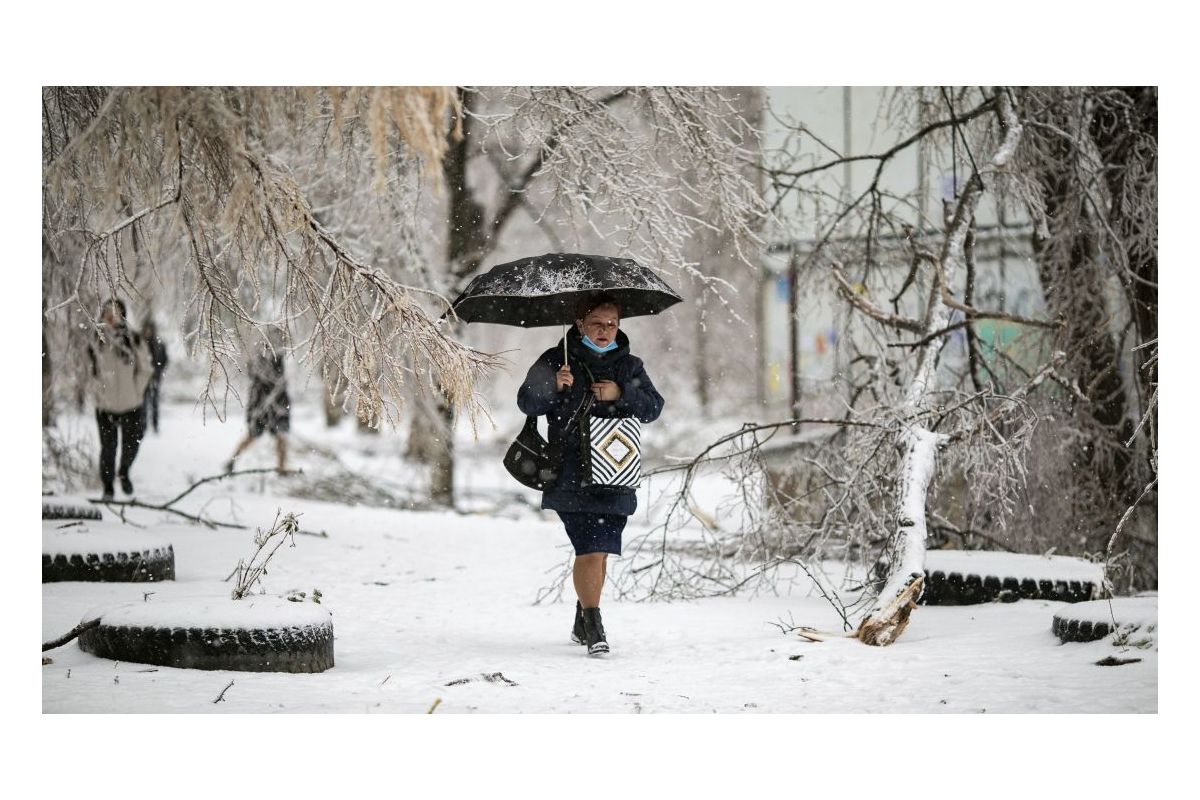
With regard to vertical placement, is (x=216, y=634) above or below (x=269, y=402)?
below

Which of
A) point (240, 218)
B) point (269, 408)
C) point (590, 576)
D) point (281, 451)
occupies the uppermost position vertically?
point (240, 218)

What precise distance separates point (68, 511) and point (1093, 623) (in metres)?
3.59

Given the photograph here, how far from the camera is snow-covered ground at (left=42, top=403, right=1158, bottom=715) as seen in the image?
3.53m

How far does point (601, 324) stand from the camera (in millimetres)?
3816

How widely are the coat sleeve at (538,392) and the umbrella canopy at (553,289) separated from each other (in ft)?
0.81

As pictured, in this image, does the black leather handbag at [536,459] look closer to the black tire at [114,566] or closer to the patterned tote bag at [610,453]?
the patterned tote bag at [610,453]

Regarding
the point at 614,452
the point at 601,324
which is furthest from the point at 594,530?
the point at 601,324

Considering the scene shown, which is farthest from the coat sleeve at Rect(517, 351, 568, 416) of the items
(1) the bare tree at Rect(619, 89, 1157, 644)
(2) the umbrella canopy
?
(1) the bare tree at Rect(619, 89, 1157, 644)

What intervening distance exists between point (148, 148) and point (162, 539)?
177 cm

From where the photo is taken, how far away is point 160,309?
4871 millimetres

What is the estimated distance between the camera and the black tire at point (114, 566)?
12.9 ft

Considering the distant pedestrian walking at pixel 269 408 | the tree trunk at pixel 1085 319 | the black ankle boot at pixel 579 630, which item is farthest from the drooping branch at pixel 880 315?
the distant pedestrian walking at pixel 269 408

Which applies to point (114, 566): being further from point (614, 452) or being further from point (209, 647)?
point (614, 452)
